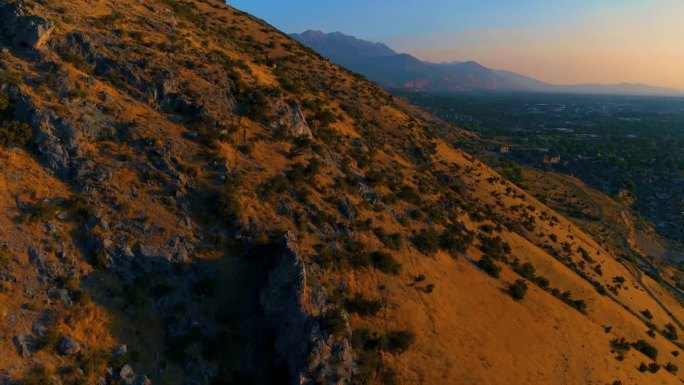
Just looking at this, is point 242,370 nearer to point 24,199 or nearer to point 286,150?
point 24,199

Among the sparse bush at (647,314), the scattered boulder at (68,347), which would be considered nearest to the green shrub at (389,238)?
the scattered boulder at (68,347)

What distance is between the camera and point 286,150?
3431cm

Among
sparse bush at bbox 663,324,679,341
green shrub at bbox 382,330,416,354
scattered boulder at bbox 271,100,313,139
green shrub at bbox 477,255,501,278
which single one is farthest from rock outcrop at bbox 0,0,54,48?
sparse bush at bbox 663,324,679,341

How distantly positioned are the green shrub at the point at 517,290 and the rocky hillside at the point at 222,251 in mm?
156

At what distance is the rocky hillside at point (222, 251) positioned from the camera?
2041 centimetres

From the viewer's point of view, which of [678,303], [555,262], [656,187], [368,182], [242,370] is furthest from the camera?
[656,187]

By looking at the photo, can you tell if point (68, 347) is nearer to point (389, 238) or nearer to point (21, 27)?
point (389, 238)

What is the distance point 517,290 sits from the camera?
3294 centimetres

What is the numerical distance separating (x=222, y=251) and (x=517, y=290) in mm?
23074

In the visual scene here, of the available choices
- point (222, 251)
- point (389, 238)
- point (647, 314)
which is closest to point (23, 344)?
point (222, 251)

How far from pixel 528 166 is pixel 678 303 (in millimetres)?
72770

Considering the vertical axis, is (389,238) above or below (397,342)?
above

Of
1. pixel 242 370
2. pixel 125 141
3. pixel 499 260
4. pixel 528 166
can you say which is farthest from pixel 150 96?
pixel 528 166

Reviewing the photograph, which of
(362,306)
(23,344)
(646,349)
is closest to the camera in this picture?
(23,344)
